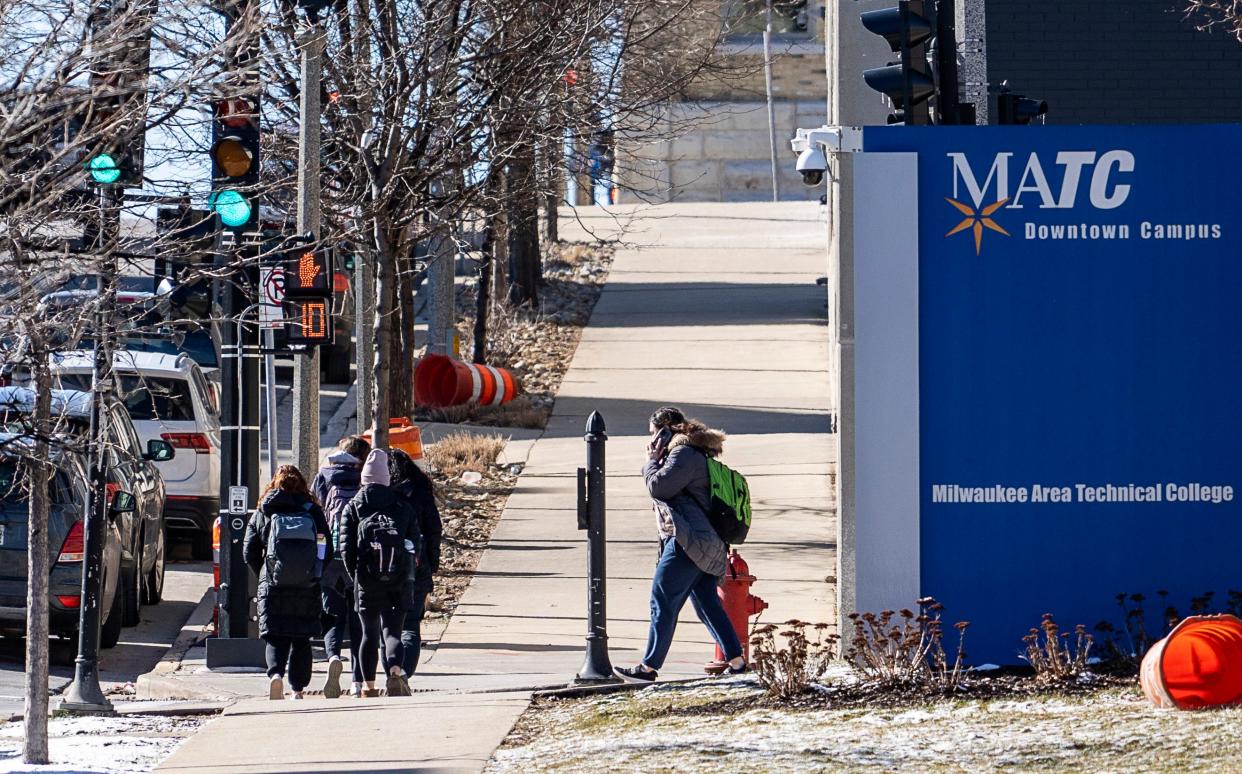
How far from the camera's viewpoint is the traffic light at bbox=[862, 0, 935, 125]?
36.4ft

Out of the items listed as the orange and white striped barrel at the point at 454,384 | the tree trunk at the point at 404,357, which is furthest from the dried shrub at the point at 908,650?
the orange and white striped barrel at the point at 454,384

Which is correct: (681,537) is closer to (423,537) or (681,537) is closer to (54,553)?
(423,537)

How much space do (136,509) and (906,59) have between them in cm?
633

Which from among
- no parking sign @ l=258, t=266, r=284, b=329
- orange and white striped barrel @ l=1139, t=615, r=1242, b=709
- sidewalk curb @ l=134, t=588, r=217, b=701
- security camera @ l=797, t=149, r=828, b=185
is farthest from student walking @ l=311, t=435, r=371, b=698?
orange and white striped barrel @ l=1139, t=615, r=1242, b=709

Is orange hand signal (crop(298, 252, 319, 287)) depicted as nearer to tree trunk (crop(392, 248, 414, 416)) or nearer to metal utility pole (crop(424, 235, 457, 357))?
tree trunk (crop(392, 248, 414, 416))

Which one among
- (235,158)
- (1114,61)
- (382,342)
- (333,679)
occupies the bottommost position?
(333,679)

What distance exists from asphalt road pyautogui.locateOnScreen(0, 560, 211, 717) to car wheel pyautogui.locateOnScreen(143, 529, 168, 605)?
7 centimetres

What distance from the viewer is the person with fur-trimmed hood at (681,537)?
9.62 metres

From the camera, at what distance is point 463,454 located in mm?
19562

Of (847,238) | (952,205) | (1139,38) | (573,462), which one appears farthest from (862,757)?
(573,462)

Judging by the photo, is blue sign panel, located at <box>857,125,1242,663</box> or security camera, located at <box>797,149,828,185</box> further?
security camera, located at <box>797,149,828,185</box>

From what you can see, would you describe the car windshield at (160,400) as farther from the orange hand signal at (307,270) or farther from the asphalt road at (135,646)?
the orange hand signal at (307,270)

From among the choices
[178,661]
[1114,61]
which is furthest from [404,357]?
[1114,61]

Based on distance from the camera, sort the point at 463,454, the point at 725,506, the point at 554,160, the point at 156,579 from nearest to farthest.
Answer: the point at 725,506 → the point at 156,579 → the point at 554,160 → the point at 463,454
